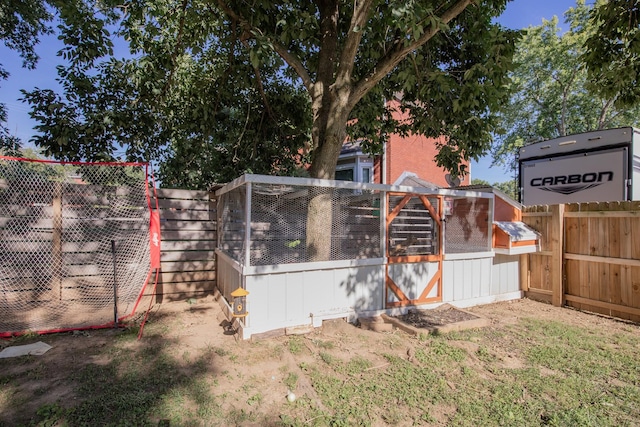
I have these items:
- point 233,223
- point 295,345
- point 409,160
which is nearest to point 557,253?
point 295,345

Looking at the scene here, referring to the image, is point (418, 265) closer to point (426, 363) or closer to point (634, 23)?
point (426, 363)

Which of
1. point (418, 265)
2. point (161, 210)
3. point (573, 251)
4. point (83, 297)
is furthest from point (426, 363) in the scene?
point (83, 297)

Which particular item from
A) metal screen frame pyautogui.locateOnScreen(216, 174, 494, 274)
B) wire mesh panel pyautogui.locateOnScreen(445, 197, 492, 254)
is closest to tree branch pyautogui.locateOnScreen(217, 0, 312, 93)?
metal screen frame pyautogui.locateOnScreen(216, 174, 494, 274)

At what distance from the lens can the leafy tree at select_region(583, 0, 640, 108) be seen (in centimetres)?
470

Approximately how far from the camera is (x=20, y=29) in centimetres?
836

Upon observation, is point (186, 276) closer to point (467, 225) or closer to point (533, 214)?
point (467, 225)

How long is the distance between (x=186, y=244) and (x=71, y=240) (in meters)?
1.64

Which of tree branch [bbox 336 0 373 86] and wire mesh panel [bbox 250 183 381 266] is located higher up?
tree branch [bbox 336 0 373 86]

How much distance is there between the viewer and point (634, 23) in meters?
4.69

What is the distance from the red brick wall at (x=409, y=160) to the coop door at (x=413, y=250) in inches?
299

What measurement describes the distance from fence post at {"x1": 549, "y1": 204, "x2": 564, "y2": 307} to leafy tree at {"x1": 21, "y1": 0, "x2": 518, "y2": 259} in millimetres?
1759

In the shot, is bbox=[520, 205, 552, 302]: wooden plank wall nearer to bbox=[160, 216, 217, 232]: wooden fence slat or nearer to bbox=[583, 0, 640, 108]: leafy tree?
bbox=[583, 0, 640, 108]: leafy tree

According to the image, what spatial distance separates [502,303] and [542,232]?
155 centimetres

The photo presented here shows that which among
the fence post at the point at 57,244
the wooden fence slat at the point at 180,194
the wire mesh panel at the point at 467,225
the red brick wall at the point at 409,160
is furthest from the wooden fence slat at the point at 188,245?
the red brick wall at the point at 409,160
